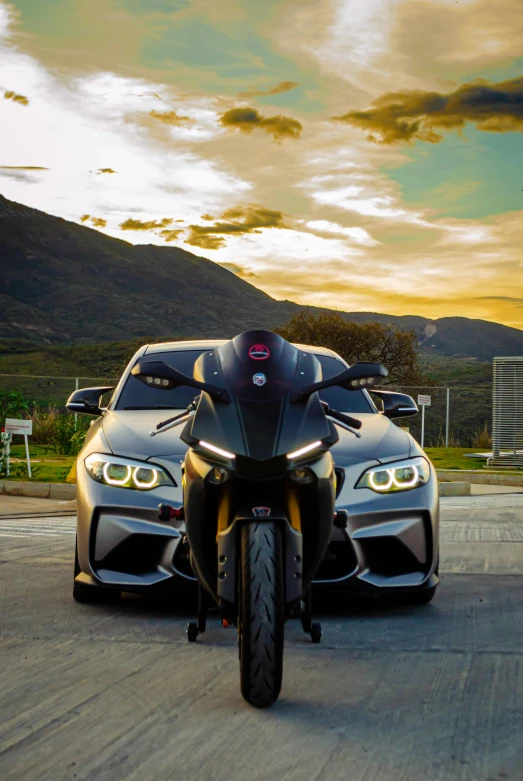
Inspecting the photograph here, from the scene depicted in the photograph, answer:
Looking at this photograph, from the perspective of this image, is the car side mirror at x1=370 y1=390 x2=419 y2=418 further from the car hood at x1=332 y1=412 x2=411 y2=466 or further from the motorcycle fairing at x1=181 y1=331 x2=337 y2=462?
the motorcycle fairing at x1=181 y1=331 x2=337 y2=462

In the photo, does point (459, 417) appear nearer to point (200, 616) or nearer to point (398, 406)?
point (398, 406)

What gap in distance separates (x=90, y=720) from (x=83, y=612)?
2.42 metres

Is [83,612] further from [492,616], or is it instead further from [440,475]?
[440,475]

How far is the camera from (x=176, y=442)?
709 centimetres

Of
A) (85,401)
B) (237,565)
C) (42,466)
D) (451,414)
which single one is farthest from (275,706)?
(451,414)

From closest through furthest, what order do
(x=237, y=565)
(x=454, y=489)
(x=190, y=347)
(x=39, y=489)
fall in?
1. (x=237, y=565)
2. (x=190, y=347)
3. (x=39, y=489)
4. (x=454, y=489)

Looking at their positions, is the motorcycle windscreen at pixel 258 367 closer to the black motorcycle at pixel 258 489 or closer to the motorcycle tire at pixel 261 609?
the black motorcycle at pixel 258 489

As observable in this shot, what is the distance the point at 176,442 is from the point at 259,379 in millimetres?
2288

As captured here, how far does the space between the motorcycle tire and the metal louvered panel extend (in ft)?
79.4

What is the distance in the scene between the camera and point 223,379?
4984 millimetres

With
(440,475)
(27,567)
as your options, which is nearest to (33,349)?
(440,475)

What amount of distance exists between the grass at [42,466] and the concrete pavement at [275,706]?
11.0m

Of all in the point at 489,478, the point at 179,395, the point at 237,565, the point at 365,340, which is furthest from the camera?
the point at 365,340

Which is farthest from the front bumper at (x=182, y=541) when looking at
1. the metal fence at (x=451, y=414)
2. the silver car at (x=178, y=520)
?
the metal fence at (x=451, y=414)
